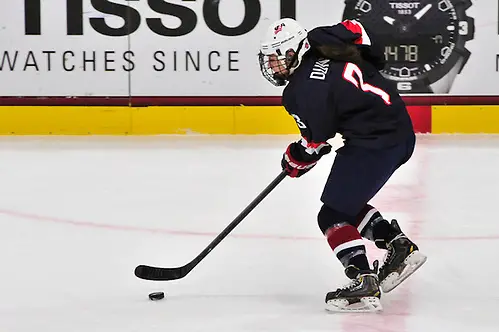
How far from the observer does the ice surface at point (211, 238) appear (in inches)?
104

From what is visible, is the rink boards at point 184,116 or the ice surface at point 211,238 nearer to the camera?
the ice surface at point 211,238

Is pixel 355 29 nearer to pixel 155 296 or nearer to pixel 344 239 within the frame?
pixel 344 239

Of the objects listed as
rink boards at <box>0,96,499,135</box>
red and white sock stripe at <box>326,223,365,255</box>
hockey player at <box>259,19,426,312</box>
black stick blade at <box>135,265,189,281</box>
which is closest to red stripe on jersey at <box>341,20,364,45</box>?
hockey player at <box>259,19,426,312</box>

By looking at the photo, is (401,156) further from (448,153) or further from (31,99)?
(31,99)

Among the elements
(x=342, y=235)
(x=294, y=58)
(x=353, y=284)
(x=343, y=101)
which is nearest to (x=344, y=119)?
(x=343, y=101)

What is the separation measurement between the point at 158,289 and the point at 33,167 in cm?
264

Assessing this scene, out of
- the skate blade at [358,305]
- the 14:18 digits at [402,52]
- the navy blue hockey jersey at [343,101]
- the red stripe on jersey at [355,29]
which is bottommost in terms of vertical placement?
the skate blade at [358,305]

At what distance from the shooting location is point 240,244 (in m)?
3.49

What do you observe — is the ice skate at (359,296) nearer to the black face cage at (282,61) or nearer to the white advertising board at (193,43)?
the black face cage at (282,61)

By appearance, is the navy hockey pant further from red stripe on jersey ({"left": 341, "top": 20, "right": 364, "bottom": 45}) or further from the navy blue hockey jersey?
red stripe on jersey ({"left": 341, "top": 20, "right": 364, "bottom": 45})

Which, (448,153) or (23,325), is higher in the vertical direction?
(23,325)

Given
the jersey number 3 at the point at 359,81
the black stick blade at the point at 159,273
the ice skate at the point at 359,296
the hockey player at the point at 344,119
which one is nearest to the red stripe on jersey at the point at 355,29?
the hockey player at the point at 344,119

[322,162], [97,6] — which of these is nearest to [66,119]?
[97,6]

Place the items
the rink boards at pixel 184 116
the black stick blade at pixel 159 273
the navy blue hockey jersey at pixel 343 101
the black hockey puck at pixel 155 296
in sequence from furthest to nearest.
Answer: the rink boards at pixel 184 116 → the black stick blade at pixel 159 273 → the black hockey puck at pixel 155 296 → the navy blue hockey jersey at pixel 343 101
